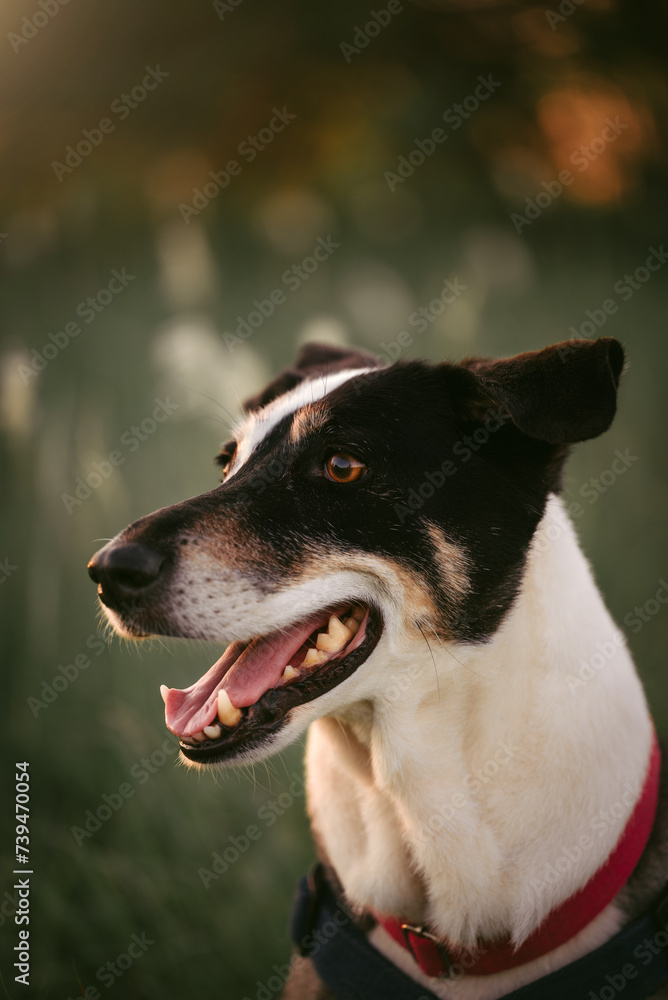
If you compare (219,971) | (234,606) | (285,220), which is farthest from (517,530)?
(285,220)

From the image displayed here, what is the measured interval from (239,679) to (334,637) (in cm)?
27

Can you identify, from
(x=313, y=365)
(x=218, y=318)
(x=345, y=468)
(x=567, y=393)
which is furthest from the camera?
(x=218, y=318)

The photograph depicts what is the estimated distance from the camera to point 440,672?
178cm

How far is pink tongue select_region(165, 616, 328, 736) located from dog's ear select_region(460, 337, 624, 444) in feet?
2.48

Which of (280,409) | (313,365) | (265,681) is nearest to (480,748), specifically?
(265,681)

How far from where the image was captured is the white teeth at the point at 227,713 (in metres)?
1.60

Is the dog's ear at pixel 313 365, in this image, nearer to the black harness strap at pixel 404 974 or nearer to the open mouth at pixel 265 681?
the open mouth at pixel 265 681

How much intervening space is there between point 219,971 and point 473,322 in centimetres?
334

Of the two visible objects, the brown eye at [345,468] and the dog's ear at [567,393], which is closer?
the dog's ear at [567,393]

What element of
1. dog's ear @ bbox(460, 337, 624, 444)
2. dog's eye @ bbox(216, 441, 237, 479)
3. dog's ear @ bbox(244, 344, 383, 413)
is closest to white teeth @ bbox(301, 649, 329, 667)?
dog's ear @ bbox(460, 337, 624, 444)

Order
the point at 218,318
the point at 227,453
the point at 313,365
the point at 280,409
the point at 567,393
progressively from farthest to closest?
the point at 218,318
the point at 313,365
the point at 227,453
the point at 280,409
the point at 567,393

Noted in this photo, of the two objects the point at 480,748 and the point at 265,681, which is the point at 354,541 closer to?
the point at 265,681

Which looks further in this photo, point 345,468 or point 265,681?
point 345,468

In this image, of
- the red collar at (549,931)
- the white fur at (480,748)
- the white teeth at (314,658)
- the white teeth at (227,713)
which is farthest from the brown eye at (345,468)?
the red collar at (549,931)
